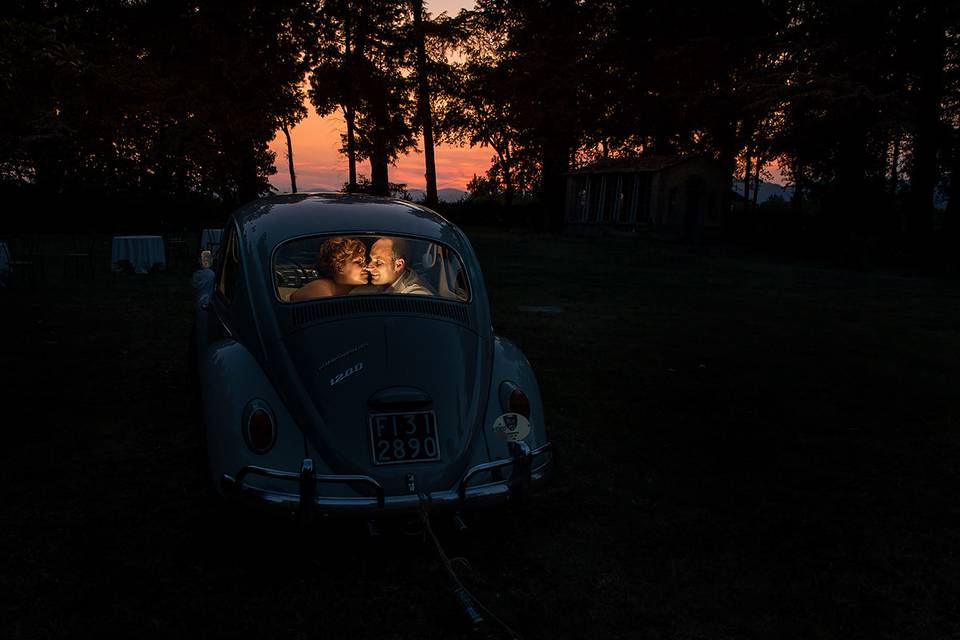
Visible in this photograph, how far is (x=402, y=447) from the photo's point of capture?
12.5 ft

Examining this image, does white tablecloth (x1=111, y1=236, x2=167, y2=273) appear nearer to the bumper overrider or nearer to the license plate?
the bumper overrider

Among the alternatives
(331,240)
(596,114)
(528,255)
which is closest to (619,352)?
(331,240)

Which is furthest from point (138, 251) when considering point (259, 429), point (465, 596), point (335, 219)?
point (465, 596)

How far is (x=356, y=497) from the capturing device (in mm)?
3637

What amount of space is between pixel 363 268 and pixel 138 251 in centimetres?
1531

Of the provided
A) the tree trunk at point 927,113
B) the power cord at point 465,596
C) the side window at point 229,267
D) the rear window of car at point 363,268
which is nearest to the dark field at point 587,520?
the power cord at point 465,596

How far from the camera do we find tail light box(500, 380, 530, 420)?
4.19 metres

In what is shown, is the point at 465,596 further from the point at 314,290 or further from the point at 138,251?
the point at 138,251

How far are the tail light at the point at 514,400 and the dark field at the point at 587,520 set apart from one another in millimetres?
766

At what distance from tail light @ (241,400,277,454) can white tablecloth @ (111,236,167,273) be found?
1580 centimetres

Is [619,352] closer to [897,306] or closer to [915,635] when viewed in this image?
[915,635]

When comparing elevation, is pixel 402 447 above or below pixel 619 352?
above

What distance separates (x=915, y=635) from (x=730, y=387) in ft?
15.0

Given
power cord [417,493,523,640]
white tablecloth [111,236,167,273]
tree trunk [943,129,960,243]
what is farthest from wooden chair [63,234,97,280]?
tree trunk [943,129,960,243]
